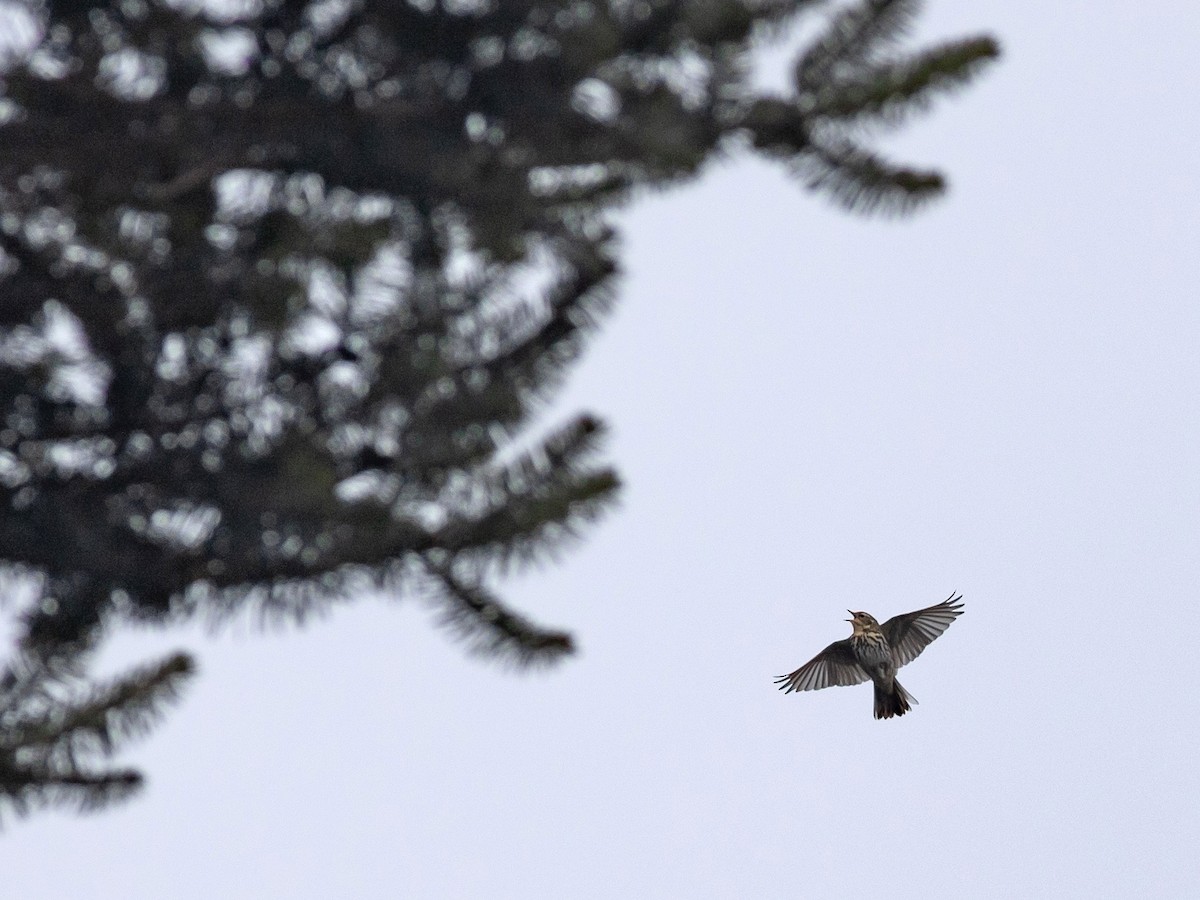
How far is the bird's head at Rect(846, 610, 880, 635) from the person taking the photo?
1239cm

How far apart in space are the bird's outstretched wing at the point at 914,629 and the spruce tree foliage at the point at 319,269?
9381 millimetres

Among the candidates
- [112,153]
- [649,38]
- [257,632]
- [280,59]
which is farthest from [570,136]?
[257,632]

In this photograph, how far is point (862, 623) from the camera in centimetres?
1248

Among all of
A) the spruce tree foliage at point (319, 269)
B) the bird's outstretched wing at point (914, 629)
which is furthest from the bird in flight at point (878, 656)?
the spruce tree foliage at point (319, 269)

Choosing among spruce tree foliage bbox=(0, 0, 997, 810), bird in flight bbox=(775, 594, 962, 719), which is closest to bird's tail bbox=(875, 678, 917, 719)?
bird in flight bbox=(775, 594, 962, 719)

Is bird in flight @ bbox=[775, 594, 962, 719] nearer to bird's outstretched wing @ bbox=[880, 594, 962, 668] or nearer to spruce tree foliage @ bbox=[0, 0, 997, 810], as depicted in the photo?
bird's outstretched wing @ bbox=[880, 594, 962, 668]

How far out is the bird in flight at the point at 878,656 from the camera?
12.2m

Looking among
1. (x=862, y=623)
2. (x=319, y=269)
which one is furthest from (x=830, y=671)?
(x=319, y=269)

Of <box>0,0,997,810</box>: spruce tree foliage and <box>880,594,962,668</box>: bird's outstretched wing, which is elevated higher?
<box>880,594,962,668</box>: bird's outstretched wing

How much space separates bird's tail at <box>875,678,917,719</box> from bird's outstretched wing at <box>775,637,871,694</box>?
19 cm

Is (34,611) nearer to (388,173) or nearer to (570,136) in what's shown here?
(388,173)

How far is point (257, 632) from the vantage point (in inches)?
128

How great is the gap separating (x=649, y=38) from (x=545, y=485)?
895 mm

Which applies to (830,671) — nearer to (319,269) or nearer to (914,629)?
(914,629)
